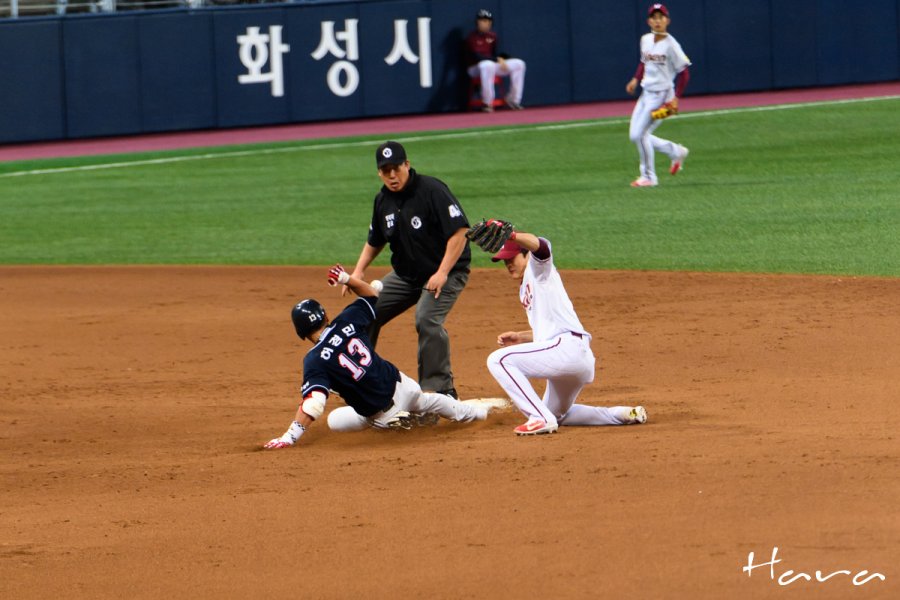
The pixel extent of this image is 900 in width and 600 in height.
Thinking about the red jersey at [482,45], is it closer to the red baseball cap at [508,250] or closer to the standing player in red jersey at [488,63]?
the standing player in red jersey at [488,63]

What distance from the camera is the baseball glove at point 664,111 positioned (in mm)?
16734

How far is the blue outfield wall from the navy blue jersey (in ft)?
57.4

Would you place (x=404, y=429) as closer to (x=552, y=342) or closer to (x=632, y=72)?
(x=552, y=342)

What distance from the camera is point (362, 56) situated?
25344mm

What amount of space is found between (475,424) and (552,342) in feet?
2.94

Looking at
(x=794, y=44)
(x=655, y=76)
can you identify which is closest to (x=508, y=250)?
(x=655, y=76)

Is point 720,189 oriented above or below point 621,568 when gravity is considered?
above

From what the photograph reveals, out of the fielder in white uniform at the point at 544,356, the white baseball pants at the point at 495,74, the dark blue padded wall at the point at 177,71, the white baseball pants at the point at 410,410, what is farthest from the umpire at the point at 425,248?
the white baseball pants at the point at 495,74

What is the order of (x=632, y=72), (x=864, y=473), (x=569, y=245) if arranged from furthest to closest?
(x=632, y=72), (x=569, y=245), (x=864, y=473)

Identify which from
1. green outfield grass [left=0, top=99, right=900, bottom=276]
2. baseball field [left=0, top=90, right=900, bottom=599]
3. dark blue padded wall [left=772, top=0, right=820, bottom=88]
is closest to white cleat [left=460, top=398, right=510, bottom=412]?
baseball field [left=0, top=90, right=900, bottom=599]

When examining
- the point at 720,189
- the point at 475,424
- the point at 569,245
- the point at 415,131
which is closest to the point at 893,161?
the point at 720,189

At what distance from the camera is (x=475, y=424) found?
8359mm

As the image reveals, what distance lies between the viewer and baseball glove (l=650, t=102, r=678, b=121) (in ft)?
54.9
